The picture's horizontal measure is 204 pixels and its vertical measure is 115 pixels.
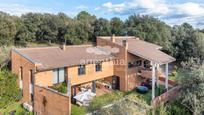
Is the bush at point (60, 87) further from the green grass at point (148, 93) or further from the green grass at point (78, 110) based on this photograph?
the green grass at point (148, 93)

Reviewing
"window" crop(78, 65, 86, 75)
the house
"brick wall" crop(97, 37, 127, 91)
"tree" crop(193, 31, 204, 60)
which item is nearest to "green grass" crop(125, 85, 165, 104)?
the house

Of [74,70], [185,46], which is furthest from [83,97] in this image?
[185,46]

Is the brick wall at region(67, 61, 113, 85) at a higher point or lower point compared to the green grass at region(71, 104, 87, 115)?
higher

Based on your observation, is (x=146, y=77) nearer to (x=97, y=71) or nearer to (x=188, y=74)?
(x=97, y=71)

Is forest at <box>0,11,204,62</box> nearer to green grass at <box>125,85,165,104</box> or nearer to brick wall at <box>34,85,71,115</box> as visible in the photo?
green grass at <box>125,85,165,104</box>

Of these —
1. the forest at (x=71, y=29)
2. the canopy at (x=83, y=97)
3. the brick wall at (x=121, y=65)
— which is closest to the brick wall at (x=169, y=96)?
the brick wall at (x=121, y=65)

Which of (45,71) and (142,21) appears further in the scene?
(142,21)

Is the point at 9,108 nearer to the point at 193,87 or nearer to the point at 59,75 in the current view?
the point at 59,75

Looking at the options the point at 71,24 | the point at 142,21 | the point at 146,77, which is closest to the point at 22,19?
the point at 71,24
